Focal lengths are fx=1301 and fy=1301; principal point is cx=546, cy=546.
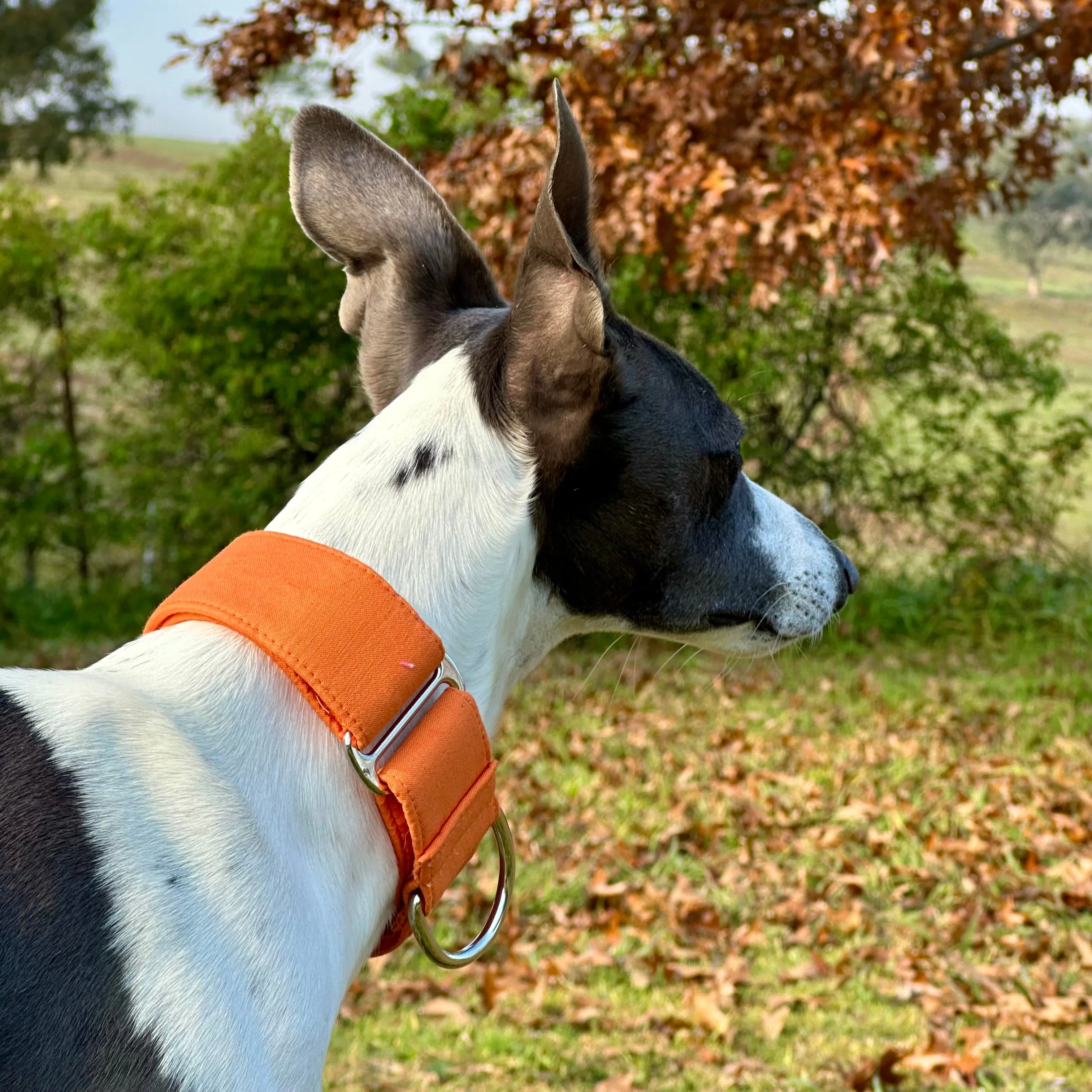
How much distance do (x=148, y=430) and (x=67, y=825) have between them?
9.66 metres

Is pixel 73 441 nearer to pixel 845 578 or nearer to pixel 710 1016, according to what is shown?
pixel 710 1016

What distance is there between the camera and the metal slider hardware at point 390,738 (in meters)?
1.59

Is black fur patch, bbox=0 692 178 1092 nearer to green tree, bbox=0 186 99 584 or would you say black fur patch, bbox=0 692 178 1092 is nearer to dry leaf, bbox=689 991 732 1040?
dry leaf, bbox=689 991 732 1040

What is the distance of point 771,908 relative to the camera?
4.94 m

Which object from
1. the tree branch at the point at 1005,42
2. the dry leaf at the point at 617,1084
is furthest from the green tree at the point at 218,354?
the dry leaf at the point at 617,1084

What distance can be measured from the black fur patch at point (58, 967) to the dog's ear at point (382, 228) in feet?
3.19

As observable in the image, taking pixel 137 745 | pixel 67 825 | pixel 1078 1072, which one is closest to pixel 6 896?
pixel 67 825

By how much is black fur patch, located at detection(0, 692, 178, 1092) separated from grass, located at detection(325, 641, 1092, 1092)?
79.2 inches

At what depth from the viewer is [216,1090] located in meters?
1.42

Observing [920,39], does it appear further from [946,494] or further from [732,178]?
[946,494]

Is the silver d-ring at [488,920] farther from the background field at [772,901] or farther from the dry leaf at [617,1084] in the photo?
the dry leaf at [617,1084]

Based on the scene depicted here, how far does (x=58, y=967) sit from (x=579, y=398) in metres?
1.00

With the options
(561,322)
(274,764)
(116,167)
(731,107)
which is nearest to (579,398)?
(561,322)

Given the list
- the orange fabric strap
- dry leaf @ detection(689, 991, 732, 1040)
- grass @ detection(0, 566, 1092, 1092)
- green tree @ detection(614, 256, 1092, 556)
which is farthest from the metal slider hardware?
green tree @ detection(614, 256, 1092, 556)
